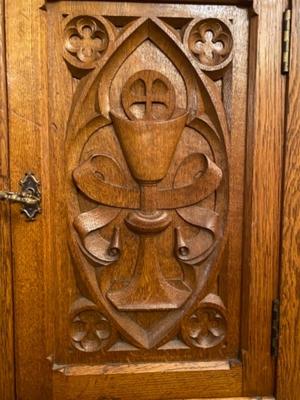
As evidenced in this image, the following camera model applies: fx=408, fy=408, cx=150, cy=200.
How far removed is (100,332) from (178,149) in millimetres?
409

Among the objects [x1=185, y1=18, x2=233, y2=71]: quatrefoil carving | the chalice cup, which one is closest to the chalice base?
the chalice cup

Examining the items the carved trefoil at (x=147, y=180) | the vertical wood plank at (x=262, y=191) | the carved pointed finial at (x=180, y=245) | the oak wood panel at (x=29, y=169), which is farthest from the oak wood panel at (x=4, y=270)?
the vertical wood plank at (x=262, y=191)

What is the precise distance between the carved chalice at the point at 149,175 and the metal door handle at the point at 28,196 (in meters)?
0.18

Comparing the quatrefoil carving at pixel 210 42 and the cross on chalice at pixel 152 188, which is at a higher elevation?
the quatrefoil carving at pixel 210 42

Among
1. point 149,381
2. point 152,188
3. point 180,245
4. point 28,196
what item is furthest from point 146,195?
point 149,381

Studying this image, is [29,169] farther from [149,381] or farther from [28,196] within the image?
[149,381]

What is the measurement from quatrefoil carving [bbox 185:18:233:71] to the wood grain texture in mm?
123

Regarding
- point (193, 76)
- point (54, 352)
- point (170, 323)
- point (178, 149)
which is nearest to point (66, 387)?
point (54, 352)

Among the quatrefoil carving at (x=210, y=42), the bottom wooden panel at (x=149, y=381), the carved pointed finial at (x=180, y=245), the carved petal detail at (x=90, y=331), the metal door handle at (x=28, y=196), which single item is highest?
the quatrefoil carving at (x=210, y=42)

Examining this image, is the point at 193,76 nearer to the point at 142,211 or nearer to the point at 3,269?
the point at 142,211

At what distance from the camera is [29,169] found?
2.55ft

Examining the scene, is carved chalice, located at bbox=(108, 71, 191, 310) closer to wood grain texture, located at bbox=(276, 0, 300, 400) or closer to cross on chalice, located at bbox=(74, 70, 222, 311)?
cross on chalice, located at bbox=(74, 70, 222, 311)

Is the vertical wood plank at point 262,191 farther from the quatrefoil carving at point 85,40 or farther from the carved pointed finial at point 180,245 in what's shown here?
the quatrefoil carving at point 85,40

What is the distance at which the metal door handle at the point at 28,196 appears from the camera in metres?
0.77
